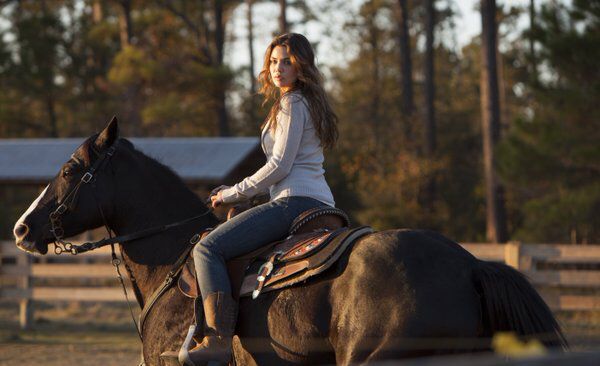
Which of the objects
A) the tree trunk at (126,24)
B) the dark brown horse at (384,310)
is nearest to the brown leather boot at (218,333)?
the dark brown horse at (384,310)

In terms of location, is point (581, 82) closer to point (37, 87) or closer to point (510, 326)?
point (510, 326)

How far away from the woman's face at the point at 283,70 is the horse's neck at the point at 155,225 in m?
1.00

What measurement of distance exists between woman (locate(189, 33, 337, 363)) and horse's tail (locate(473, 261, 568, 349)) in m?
1.19

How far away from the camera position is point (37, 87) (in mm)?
35812

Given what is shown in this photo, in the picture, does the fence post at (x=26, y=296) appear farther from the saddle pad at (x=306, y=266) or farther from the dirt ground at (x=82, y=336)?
the saddle pad at (x=306, y=266)

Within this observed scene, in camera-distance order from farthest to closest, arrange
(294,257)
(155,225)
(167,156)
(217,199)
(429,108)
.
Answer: (429,108), (167,156), (155,225), (217,199), (294,257)

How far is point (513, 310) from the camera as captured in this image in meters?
4.03

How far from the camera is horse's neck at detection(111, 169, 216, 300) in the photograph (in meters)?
5.34

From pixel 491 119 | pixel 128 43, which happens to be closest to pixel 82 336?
pixel 491 119

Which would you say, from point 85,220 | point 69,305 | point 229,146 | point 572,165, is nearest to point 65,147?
point 229,146

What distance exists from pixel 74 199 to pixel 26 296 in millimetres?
9514

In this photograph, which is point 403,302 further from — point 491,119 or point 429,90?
point 429,90

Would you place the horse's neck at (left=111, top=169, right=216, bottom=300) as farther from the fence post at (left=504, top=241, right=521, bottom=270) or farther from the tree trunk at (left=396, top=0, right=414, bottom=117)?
the tree trunk at (left=396, top=0, right=414, bottom=117)

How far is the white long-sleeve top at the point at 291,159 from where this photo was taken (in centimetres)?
480
